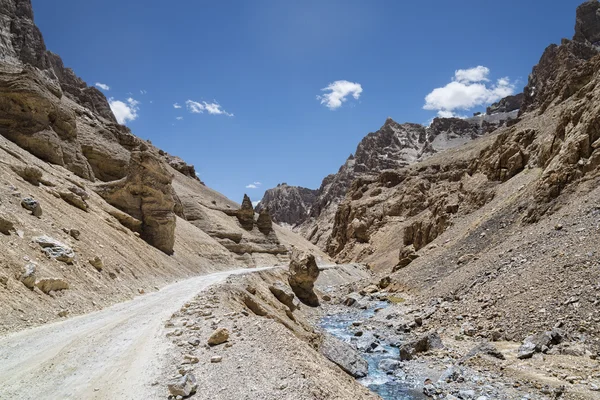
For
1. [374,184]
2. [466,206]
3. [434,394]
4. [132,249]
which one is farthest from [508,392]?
[374,184]

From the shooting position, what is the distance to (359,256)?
229 feet

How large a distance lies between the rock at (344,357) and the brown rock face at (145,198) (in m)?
19.7

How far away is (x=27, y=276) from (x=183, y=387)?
363 inches

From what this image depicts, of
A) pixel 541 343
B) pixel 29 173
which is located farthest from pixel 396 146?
pixel 541 343

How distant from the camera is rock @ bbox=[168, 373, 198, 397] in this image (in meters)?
6.74

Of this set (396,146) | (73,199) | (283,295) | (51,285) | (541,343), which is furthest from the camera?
(396,146)

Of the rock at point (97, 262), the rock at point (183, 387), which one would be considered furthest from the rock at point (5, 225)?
the rock at point (183, 387)

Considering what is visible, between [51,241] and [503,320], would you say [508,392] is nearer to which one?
[503,320]

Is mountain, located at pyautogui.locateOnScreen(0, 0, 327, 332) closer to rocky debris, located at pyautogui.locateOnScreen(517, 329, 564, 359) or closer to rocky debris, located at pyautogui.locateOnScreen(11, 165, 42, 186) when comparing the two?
rocky debris, located at pyautogui.locateOnScreen(11, 165, 42, 186)

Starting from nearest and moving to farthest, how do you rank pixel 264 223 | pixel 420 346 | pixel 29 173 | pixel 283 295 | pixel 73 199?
pixel 420 346, pixel 29 173, pixel 73 199, pixel 283 295, pixel 264 223

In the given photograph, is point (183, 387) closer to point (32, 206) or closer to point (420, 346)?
point (420, 346)

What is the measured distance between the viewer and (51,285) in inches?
535

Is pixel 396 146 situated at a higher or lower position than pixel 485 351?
higher

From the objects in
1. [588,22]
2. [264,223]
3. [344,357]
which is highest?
[588,22]
